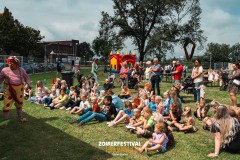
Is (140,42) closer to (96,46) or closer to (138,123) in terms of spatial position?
(96,46)

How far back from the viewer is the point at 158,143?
17.2ft

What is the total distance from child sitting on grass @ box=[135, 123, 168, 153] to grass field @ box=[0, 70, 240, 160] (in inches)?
4.7

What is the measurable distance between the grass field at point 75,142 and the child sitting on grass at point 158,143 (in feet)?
0.39

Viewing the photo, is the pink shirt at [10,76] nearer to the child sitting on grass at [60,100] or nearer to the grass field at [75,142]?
the grass field at [75,142]

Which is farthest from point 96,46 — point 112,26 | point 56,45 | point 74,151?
point 56,45

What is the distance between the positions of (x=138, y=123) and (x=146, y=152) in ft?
4.34

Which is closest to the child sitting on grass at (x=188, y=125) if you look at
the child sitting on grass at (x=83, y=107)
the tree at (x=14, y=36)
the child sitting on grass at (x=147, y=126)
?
the child sitting on grass at (x=147, y=126)

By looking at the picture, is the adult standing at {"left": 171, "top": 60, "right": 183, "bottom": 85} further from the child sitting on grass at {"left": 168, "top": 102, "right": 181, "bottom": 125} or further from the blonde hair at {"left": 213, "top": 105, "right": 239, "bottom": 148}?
the blonde hair at {"left": 213, "top": 105, "right": 239, "bottom": 148}

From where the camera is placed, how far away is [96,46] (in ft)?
113

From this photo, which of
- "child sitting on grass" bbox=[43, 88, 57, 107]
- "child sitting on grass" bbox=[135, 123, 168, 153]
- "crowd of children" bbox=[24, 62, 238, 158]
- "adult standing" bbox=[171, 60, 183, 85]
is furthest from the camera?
"adult standing" bbox=[171, 60, 183, 85]

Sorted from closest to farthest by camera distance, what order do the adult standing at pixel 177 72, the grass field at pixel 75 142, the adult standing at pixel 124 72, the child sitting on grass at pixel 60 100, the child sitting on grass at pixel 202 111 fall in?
the grass field at pixel 75 142
the child sitting on grass at pixel 202 111
the child sitting on grass at pixel 60 100
the adult standing at pixel 177 72
the adult standing at pixel 124 72

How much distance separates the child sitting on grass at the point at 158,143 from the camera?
5215 millimetres

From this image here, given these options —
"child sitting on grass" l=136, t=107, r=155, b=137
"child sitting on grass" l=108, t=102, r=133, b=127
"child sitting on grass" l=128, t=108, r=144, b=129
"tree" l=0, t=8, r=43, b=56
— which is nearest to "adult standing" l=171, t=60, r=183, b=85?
"child sitting on grass" l=108, t=102, r=133, b=127

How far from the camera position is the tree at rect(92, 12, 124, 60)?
112ft
